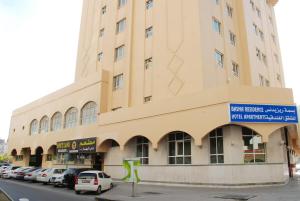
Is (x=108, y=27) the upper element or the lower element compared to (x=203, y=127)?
upper

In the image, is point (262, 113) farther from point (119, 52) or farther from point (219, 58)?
point (119, 52)

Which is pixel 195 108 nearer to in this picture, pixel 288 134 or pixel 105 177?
pixel 105 177

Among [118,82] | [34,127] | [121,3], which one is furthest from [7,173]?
[121,3]

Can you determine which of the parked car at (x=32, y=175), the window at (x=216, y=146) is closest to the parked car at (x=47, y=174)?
the parked car at (x=32, y=175)

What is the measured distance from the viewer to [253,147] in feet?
63.4

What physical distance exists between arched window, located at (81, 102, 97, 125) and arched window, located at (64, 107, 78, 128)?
2.30 meters

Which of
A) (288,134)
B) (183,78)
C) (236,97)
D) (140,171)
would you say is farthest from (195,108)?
(288,134)

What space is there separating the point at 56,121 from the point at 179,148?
23647 mm

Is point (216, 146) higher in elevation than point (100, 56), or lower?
lower

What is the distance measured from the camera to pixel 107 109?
103 feet

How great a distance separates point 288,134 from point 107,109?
18.3 metres

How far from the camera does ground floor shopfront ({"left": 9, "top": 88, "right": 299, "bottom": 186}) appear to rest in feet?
60.7

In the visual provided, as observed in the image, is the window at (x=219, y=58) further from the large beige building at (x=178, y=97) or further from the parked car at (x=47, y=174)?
the parked car at (x=47, y=174)

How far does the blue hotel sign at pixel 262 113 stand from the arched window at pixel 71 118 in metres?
22.6
